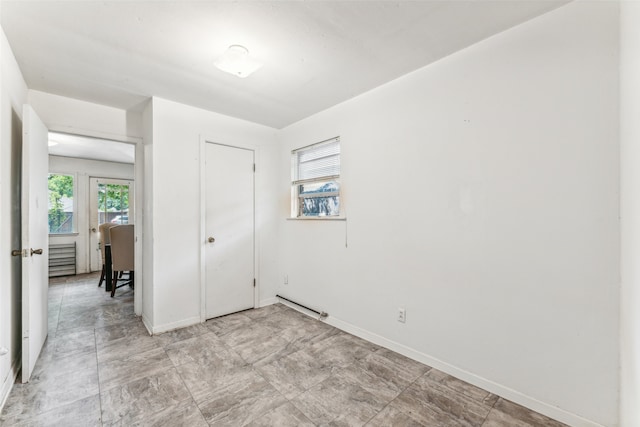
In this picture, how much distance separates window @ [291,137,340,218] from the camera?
297cm

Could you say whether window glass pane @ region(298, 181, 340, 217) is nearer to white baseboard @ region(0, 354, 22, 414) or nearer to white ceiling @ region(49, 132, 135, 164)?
white baseboard @ region(0, 354, 22, 414)

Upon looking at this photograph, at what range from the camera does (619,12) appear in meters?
1.36

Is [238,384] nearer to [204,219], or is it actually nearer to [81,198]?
[204,219]

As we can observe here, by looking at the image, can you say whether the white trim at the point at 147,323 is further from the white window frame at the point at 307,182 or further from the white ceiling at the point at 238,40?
the white ceiling at the point at 238,40

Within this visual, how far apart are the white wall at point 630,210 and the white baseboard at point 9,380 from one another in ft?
10.5

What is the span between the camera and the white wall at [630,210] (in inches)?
43.1

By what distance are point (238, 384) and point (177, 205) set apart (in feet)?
6.03

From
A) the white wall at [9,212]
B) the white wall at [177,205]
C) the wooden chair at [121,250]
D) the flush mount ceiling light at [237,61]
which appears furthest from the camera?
the wooden chair at [121,250]

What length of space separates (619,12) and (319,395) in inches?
106

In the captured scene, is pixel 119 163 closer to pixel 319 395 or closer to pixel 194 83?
pixel 194 83

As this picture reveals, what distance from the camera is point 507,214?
1727 mm

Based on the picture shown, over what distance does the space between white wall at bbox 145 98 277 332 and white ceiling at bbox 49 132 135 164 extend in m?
1.98

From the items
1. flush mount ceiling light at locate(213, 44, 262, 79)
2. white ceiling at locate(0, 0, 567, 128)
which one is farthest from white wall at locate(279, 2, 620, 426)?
flush mount ceiling light at locate(213, 44, 262, 79)

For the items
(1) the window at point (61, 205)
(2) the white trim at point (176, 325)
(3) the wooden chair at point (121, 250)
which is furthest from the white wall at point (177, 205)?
(1) the window at point (61, 205)
